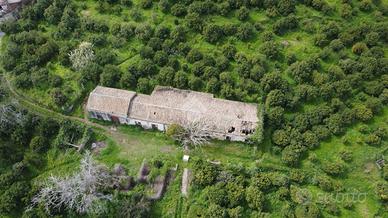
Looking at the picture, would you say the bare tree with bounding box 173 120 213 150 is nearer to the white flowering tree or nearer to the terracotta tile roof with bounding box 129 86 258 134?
the white flowering tree

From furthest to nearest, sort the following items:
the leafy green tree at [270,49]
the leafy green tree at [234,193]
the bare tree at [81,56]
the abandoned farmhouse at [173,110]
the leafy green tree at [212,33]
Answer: the leafy green tree at [212,33] < the leafy green tree at [270,49] < the bare tree at [81,56] < the abandoned farmhouse at [173,110] < the leafy green tree at [234,193]

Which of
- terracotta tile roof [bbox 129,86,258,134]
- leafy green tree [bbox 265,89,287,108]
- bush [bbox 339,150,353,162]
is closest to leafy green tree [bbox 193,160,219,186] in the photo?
terracotta tile roof [bbox 129,86,258,134]

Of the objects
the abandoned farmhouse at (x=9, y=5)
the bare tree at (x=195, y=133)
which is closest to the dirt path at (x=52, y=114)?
the bare tree at (x=195, y=133)

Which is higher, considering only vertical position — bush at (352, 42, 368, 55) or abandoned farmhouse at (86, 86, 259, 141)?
bush at (352, 42, 368, 55)

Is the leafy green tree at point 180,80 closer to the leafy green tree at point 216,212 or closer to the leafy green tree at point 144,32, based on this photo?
the leafy green tree at point 144,32

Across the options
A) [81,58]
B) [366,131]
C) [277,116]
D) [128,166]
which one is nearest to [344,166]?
[366,131]

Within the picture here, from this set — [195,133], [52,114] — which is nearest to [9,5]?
[52,114]
